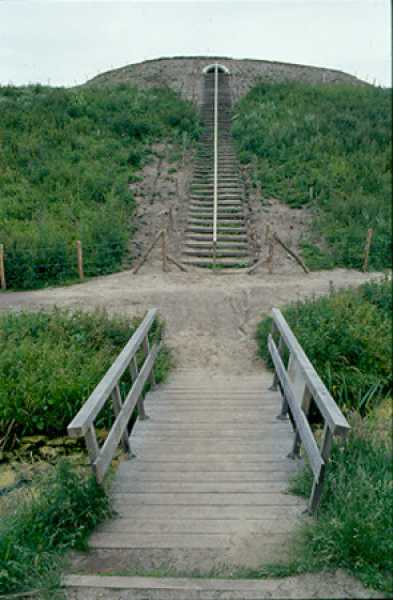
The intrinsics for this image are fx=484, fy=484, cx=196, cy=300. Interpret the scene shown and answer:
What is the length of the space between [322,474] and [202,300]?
262 inches

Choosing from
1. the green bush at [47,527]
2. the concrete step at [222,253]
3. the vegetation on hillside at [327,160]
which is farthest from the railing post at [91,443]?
the concrete step at [222,253]

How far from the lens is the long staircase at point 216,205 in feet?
42.9

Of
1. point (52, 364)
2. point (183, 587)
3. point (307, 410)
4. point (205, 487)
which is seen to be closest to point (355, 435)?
point (307, 410)

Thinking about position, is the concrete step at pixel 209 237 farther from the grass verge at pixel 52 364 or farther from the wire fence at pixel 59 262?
the grass verge at pixel 52 364

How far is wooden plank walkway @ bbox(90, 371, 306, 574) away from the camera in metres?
2.96

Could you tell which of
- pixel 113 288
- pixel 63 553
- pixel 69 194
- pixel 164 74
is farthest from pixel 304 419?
pixel 164 74

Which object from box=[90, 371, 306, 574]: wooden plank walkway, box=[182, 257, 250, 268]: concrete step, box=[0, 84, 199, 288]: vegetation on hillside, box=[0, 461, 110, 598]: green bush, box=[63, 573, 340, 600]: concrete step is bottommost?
box=[90, 371, 306, 574]: wooden plank walkway

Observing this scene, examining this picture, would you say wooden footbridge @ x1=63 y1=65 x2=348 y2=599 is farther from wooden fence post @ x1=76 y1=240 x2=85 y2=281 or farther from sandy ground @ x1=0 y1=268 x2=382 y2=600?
wooden fence post @ x1=76 y1=240 x2=85 y2=281

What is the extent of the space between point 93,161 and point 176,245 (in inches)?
177

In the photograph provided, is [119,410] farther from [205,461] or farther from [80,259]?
[80,259]

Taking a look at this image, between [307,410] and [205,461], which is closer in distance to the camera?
[307,410]

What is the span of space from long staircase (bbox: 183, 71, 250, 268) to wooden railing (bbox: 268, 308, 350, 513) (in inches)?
289

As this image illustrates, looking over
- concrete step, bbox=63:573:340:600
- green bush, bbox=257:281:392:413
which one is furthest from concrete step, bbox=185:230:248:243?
concrete step, bbox=63:573:340:600

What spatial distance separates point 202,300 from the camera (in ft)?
31.8
